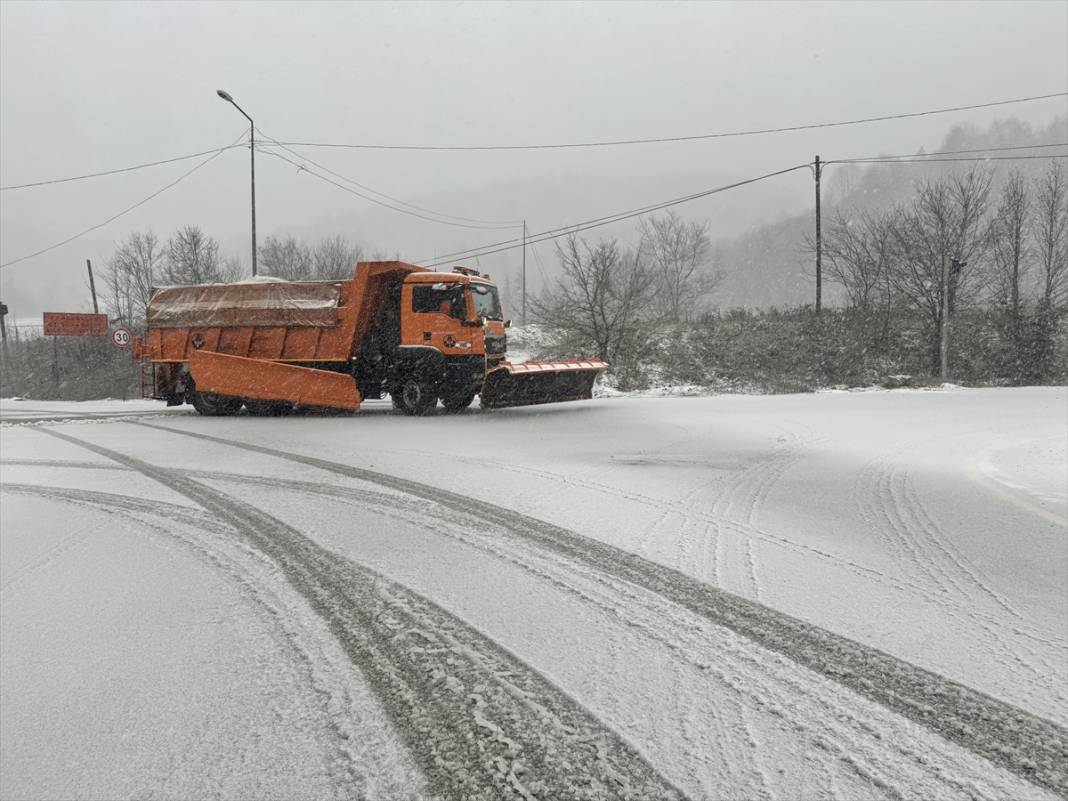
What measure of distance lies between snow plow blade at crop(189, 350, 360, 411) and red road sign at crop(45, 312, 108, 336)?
86.6 feet

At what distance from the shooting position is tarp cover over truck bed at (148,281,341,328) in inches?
572

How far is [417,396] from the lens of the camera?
542 inches

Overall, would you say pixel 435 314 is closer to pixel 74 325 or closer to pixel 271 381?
pixel 271 381

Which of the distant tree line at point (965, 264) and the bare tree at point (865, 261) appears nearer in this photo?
the distant tree line at point (965, 264)

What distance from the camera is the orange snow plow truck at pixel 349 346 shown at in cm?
1355

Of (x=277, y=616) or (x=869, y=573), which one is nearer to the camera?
(x=277, y=616)

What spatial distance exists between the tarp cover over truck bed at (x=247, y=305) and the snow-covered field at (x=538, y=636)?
8.25m

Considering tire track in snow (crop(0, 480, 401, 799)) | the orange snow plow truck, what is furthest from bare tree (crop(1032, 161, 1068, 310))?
tire track in snow (crop(0, 480, 401, 799))

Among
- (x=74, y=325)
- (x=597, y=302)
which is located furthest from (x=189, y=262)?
(x=597, y=302)

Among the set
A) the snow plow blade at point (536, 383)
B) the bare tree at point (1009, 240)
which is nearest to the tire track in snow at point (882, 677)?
the snow plow blade at point (536, 383)

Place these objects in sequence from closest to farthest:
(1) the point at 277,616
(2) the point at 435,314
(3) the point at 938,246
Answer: (1) the point at 277,616 → (2) the point at 435,314 → (3) the point at 938,246

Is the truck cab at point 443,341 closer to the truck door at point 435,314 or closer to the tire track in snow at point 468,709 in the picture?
the truck door at point 435,314

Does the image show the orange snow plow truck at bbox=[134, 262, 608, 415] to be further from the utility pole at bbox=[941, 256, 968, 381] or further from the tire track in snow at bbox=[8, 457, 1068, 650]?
the utility pole at bbox=[941, 256, 968, 381]

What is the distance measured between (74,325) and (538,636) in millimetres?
41461
